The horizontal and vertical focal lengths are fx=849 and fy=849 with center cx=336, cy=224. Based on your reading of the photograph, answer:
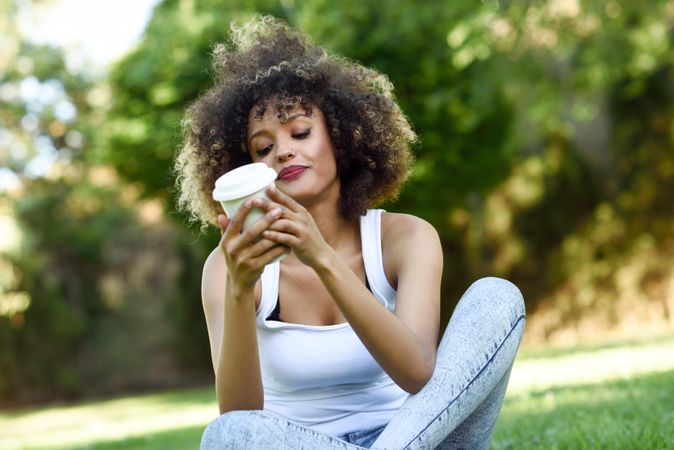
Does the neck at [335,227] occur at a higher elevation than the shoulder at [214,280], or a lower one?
higher

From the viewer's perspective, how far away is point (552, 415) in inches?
169

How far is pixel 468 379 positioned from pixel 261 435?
55cm

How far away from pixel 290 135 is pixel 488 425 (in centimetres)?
107

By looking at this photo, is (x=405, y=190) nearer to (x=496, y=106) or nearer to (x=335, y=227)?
(x=496, y=106)

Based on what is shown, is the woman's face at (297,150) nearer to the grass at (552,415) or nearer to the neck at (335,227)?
the neck at (335,227)

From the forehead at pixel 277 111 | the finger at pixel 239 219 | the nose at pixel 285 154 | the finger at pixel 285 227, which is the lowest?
the finger at pixel 285 227

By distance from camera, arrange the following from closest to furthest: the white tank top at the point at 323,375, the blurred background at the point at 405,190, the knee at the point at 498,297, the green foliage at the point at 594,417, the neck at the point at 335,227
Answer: the knee at the point at 498,297 → the white tank top at the point at 323,375 → the neck at the point at 335,227 → the green foliage at the point at 594,417 → the blurred background at the point at 405,190

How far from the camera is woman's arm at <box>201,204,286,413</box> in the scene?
2070 millimetres

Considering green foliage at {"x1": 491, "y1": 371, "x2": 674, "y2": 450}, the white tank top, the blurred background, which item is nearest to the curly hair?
the white tank top

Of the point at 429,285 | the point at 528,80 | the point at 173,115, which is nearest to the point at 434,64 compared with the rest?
the point at 528,80

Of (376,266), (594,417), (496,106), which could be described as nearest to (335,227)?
(376,266)

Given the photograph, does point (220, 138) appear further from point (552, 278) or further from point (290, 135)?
point (552, 278)

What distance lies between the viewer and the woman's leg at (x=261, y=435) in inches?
81.6

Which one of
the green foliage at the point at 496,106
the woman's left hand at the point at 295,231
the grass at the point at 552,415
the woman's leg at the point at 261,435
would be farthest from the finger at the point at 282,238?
the green foliage at the point at 496,106
